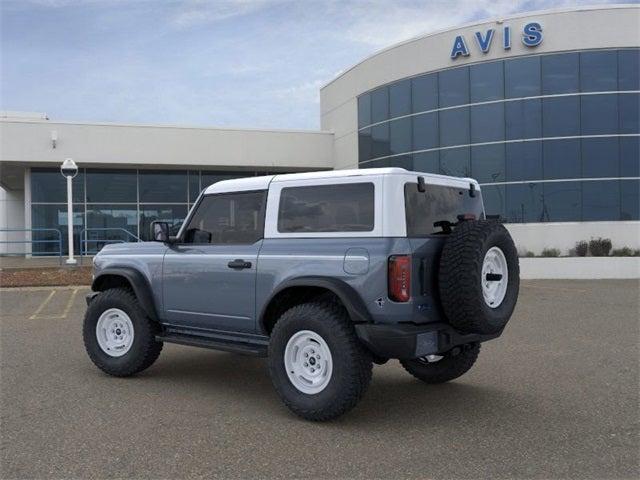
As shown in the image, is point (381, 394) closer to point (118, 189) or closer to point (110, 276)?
point (110, 276)

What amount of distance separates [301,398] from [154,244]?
246 centimetres

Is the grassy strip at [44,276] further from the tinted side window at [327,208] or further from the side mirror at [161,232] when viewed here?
the tinted side window at [327,208]

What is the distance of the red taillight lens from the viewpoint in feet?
15.6

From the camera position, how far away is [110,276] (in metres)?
6.90

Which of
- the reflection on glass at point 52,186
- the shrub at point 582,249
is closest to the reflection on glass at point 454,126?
the shrub at point 582,249

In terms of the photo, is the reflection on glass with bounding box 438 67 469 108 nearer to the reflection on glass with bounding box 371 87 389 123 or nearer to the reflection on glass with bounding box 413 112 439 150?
the reflection on glass with bounding box 413 112 439 150

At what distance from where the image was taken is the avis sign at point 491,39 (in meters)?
21.5

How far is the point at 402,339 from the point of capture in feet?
15.3

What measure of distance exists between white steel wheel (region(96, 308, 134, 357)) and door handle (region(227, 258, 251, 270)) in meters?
1.59

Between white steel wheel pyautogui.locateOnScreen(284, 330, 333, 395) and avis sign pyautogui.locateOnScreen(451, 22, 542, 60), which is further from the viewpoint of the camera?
avis sign pyautogui.locateOnScreen(451, 22, 542, 60)

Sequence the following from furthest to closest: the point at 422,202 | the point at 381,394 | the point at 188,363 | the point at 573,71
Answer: the point at 573,71
the point at 188,363
the point at 381,394
the point at 422,202

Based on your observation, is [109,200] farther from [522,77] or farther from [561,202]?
[561,202]

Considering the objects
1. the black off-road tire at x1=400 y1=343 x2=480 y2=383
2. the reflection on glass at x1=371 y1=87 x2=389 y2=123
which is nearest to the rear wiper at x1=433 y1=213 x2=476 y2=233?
the black off-road tire at x1=400 y1=343 x2=480 y2=383

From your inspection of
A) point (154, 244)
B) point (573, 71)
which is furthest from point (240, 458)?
point (573, 71)
